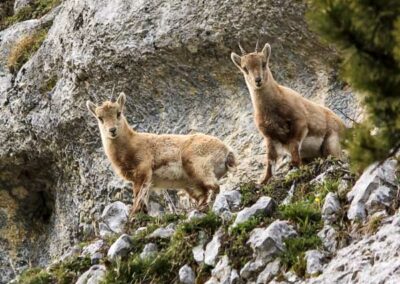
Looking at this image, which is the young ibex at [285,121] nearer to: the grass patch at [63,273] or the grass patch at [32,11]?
the grass patch at [63,273]

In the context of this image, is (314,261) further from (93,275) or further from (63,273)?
(63,273)

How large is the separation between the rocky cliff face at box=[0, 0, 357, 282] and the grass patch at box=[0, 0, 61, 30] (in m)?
2.94

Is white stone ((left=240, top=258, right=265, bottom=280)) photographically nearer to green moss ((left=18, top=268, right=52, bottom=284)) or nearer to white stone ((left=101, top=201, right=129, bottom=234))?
green moss ((left=18, top=268, right=52, bottom=284))

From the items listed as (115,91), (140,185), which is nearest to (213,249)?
(140,185)

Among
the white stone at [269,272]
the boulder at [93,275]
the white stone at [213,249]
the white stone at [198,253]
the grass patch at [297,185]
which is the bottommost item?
the grass patch at [297,185]

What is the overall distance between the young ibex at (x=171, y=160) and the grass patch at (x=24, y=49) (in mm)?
6306

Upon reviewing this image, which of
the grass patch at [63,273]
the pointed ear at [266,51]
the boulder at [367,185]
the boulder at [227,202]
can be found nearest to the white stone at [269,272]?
the boulder at [367,185]

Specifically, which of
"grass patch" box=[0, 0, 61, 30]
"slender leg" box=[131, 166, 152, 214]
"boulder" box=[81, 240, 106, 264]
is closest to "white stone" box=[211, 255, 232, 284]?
"boulder" box=[81, 240, 106, 264]

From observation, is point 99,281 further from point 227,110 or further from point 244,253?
point 227,110

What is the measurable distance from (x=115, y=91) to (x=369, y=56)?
1213cm

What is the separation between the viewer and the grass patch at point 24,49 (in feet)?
69.1

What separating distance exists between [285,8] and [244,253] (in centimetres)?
773

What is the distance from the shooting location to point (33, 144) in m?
19.4

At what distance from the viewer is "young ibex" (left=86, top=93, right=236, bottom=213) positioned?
1487 cm
